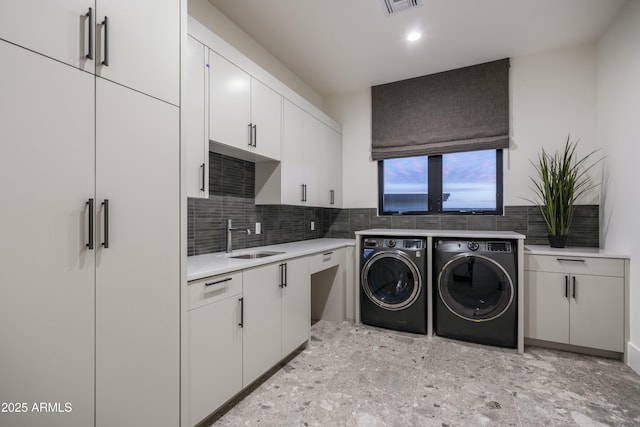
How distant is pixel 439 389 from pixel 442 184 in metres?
2.22

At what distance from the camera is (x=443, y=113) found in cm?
340

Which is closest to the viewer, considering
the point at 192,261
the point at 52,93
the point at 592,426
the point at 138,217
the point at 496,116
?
the point at 52,93

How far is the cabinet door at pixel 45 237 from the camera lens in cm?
89

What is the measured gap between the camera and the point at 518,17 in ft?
8.07

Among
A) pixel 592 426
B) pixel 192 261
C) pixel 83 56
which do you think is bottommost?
pixel 592 426

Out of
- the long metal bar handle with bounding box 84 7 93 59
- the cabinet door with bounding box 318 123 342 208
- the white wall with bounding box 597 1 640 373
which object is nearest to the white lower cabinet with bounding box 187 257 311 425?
the long metal bar handle with bounding box 84 7 93 59

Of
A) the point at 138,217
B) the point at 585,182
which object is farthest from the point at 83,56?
the point at 585,182

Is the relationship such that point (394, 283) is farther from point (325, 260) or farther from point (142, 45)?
point (142, 45)

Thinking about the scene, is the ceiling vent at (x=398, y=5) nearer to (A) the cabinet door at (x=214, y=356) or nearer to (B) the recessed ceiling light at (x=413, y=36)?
(B) the recessed ceiling light at (x=413, y=36)

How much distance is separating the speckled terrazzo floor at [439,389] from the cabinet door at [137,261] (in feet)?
2.05

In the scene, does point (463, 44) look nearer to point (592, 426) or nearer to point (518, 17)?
point (518, 17)

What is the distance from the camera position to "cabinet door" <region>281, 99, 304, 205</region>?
274cm

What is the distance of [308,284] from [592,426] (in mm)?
1880

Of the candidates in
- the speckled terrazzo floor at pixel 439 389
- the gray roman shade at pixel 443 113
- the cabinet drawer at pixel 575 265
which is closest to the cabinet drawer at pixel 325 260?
the speckled terrazzo floor at pixel 439 389
